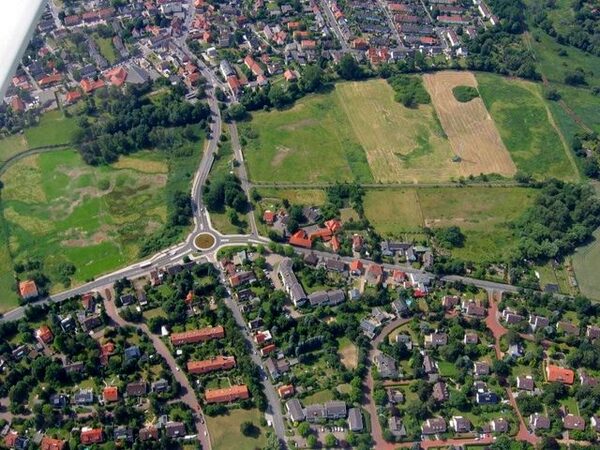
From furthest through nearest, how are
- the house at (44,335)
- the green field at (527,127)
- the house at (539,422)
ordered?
the green field at (527,127), the house at (44,335), the house at (539,422)

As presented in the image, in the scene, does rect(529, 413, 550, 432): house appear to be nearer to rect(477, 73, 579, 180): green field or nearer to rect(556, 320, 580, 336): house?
rect(556, 320, 580, 336): house

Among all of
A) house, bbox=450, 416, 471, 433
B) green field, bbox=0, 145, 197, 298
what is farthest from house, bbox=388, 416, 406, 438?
green field, bbox=0, 145, 197, 298

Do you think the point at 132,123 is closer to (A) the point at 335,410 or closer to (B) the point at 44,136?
(B) the point at 44,136

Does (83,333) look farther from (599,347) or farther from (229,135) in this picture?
(599,347)

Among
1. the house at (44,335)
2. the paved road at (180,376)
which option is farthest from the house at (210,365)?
the house at (44,335)

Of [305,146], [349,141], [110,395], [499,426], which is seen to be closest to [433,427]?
[499,426]

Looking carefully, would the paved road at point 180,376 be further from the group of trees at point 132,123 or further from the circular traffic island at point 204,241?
the group of trees at point 132,123

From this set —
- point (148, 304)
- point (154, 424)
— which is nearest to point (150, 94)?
point (148, 304)
